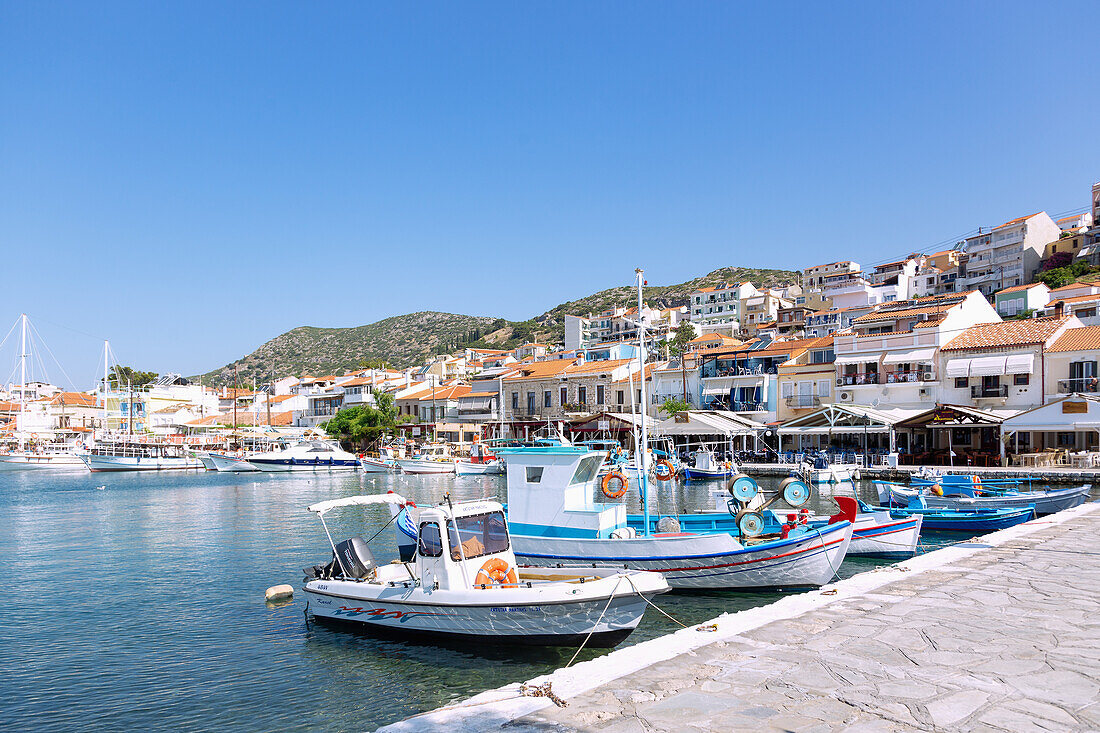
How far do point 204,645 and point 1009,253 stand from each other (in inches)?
3514

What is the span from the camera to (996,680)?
6.62 m

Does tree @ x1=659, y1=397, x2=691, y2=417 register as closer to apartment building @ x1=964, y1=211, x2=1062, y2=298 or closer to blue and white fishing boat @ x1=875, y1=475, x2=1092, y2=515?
blue and white fishing boat @ x1=875, y1=475, x2=1092, y2=515

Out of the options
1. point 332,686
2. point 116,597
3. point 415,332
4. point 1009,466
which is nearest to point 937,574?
point 332,686

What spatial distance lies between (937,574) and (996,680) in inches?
204

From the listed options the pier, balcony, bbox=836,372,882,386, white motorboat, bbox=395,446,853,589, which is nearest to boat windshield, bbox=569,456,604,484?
white motorboat, bbox=395,446,853,589

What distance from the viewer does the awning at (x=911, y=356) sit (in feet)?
144

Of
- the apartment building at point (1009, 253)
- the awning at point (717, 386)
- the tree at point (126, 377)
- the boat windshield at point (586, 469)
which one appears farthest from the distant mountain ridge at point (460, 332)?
the boat windshield at point (586, 469)

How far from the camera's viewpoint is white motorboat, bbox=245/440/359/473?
6406 centimetres

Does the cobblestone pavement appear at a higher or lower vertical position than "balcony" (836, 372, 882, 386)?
lower

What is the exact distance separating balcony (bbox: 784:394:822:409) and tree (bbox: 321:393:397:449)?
4231cm

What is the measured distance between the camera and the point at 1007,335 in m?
41.6

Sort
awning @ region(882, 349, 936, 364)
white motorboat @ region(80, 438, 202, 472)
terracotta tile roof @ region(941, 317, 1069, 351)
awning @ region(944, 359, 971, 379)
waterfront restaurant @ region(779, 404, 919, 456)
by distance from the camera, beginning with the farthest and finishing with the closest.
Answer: white motorboat @ region(80, 438, 202, 472) → awning @ region(882, 349, 936, 364) → awning @ region(944, 359, 971, 379) → waterfront restaurant @ region(779, 404, 919, 456) → terracotta tile roof @ region(941, 317, 1069, 351)

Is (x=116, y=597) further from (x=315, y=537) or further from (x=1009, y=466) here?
(x=1009, y=466)

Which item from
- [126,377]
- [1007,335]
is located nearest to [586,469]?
[1007,335]
